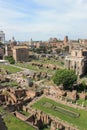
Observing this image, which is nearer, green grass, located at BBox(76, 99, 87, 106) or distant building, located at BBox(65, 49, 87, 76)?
green grass, located at BBox(76, 99, 87, 106)

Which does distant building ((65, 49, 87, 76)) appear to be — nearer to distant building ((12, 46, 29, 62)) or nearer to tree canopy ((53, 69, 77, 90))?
tree canopy ((53, 69, 77, 90))

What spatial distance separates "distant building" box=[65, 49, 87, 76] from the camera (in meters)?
61.8

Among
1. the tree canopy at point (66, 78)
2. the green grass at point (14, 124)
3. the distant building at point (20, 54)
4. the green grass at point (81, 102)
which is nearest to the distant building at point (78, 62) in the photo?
the tree canopy at point (66, 78)

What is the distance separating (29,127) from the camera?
23516 millimetres

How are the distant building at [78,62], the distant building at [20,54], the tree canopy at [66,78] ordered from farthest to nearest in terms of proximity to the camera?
the distant building at [20,54] → the distant building at [78,62] → the tree canopy at [66,78]

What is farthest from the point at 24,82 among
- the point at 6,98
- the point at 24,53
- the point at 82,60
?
the point at 24,53

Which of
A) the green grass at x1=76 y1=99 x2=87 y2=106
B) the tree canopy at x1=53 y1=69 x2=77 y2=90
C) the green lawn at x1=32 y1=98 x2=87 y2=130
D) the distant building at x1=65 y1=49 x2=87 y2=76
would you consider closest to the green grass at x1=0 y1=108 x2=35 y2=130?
the green lawn at x1=32 y1=98 x2=87 y2=130

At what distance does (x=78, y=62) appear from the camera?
204 ft

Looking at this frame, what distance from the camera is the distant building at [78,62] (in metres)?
61.8

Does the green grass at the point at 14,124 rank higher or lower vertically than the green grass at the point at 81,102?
higher

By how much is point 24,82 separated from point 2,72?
62.7 feet

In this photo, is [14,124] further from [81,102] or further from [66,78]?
[66,78]

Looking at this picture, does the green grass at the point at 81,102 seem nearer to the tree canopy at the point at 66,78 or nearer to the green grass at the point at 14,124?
the tree canopy at the point at 66,78

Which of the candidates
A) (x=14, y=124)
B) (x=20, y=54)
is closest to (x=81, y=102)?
(x=14, y=124)
